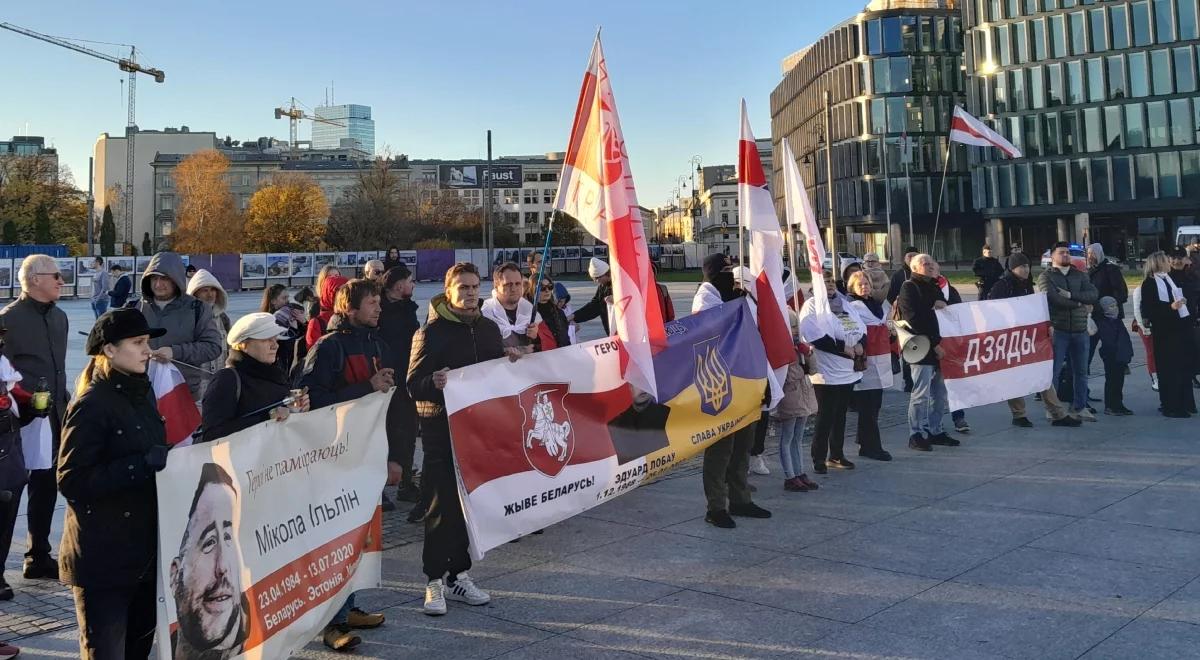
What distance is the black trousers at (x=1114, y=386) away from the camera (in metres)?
12.0

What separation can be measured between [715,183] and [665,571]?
16656cm

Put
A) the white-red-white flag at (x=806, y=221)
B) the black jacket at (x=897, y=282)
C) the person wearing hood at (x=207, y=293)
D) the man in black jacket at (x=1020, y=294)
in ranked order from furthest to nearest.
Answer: the black jacket at (x=897, y=282), the man in black jacket at (x=1020, y=294), the white-red-white flag at (x=806, y=221), the person wearing hood at (x=207, y=293)

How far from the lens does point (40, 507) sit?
6.30m

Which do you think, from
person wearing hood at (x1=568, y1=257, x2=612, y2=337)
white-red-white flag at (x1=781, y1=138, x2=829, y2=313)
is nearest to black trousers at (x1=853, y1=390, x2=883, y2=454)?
white-red-white flag at (x1=781, y1=138, x2=829, y2=313)

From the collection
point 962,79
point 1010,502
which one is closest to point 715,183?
point 962,79

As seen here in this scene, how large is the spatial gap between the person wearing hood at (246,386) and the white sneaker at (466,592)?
1518mm

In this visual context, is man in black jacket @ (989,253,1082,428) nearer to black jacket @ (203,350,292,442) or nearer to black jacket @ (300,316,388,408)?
black jacket @ (300,316,388,408)

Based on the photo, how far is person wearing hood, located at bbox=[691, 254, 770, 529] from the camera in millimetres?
7301

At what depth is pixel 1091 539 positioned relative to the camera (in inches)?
260

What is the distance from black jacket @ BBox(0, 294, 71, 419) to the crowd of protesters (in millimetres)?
12

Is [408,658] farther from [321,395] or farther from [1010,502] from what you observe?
[1010,502]

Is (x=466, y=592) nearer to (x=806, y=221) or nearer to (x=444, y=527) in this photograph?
(x=444, y=527)

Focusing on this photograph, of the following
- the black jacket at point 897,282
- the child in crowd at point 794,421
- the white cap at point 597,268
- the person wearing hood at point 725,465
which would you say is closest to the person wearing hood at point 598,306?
the white cap at point 597,268

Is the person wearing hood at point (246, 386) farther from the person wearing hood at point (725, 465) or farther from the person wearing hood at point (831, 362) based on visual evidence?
the person wearing hood at point (831, 362)
